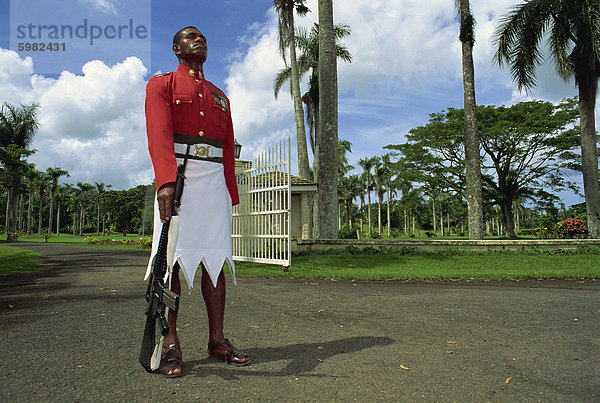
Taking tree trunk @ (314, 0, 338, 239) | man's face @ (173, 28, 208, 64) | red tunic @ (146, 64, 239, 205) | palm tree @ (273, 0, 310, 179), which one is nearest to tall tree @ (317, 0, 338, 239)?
tree trunk @ (314, 0, 338, 239)

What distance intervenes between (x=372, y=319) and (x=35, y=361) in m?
2.94

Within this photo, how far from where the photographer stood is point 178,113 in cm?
272

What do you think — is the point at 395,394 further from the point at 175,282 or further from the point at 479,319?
the point at 479,319

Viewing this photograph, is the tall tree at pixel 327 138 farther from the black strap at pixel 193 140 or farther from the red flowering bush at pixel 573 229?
the red flowering bush at pixel 573 229

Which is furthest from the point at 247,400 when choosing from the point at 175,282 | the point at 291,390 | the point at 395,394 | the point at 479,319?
the point at 479,319

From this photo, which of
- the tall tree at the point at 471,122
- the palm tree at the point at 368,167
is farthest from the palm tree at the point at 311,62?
the palm tree at the point at 368,167

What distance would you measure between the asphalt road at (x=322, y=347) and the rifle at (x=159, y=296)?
15 cm

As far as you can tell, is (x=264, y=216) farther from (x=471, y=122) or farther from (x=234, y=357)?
(x=471, y=122)

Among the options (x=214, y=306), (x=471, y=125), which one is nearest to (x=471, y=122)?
(x=471, y=125)

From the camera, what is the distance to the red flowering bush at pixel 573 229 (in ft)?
53.9

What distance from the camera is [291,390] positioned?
221cm

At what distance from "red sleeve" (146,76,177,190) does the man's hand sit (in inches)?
1.5

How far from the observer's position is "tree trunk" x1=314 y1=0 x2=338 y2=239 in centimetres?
1280

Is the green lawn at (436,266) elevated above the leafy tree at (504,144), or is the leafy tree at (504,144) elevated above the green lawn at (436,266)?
the leafy tree at (504,144)
